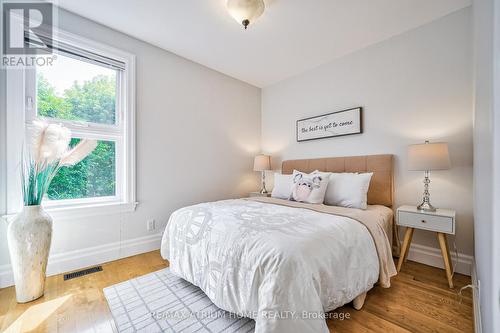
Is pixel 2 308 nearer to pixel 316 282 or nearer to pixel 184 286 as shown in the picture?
pixel 184 286

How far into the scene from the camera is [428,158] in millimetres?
1950

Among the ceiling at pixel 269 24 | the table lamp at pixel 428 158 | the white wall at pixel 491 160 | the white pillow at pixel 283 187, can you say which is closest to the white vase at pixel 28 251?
the ceiling at pixel 269 24

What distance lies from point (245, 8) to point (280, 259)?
83.2 inches

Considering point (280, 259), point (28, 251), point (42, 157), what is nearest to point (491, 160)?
point (280, 259)

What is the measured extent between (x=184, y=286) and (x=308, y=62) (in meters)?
3.29

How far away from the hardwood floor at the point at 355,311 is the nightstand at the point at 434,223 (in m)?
0.21

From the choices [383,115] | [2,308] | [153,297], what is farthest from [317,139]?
[2,308]

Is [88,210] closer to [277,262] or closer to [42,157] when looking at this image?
[42,157]

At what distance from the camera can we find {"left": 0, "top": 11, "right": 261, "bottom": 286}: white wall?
86.5 inches

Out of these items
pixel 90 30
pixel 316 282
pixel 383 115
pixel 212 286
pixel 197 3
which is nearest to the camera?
pixel 316 282

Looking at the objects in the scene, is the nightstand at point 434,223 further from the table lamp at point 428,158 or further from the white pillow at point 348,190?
the white pillow at point 348,190

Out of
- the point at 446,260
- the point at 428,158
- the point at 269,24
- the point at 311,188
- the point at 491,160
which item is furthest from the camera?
the point at 311,188

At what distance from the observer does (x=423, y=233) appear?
228 cm

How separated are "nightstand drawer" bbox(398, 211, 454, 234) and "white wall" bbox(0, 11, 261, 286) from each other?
242 centimetres
